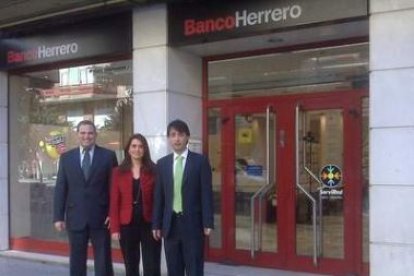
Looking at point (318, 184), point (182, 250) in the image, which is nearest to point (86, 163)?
point (182, 250)

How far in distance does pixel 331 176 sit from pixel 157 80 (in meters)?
2.46

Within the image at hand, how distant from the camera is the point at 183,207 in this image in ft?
A: 18.2

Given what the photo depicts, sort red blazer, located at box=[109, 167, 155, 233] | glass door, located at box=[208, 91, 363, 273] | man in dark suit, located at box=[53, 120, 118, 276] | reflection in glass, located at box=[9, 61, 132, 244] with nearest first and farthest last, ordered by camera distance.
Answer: red blazer, located at box=[109, 167, 155, 233] → man in dark suit, located at box=[53, 120, 118, 276] → glass door, located at box=[208, 91, 363, 273] → reflection in glass, located at box=[9, 61, 132, 244]

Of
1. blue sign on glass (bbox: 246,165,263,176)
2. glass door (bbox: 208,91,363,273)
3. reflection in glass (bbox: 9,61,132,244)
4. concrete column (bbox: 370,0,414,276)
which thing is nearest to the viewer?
concrete column (bbox: 370,0,414,276)

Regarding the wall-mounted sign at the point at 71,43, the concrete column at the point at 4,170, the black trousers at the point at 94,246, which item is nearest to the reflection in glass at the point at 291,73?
the wall-mounted sign at the point at 71,43

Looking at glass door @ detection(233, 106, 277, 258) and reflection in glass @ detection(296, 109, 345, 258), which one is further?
glass door @ detection(233, 106, 277, 258)

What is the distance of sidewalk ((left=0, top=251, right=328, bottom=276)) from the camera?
767 cm

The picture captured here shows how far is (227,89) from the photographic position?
8.28m

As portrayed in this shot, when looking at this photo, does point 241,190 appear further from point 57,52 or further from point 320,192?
point 57,52

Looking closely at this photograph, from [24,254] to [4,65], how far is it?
291 cm

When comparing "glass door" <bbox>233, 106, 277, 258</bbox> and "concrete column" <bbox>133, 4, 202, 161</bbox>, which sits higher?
"concrete column" <bbox>133, 4, 202, 161</bbox>

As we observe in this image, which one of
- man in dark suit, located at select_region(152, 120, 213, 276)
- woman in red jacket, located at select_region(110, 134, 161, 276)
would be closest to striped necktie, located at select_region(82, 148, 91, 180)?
woman in red jacket, located at select_region(110, 134, 161, 276)

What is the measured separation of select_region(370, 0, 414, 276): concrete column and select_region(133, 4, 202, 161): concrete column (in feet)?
8.52

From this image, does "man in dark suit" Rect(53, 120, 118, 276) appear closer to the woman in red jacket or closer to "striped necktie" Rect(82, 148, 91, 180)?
"striped necktie" Rect(82, 148, 91, 180)
